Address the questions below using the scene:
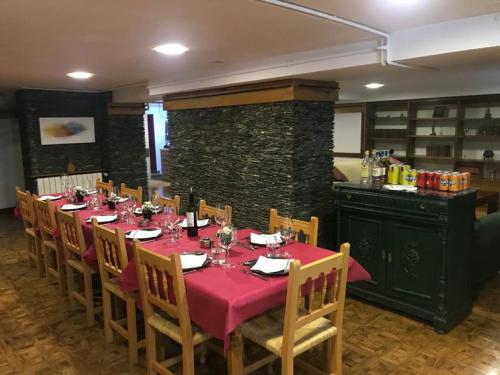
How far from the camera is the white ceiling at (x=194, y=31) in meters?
2.01

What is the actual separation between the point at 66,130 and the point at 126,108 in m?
0.98

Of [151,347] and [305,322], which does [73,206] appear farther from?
[305,322]

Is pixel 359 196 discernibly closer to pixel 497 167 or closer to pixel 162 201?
pixel 162 201

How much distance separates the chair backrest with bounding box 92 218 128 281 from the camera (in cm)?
240

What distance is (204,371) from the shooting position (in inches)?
95.6

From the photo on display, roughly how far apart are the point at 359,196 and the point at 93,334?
2275 millimetres

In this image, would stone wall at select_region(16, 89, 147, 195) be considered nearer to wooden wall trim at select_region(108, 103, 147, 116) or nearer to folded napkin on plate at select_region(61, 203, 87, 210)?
wooden wall trim at select_region(108, 103, 147, 116)

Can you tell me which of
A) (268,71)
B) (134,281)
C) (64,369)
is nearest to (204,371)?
(134,281)

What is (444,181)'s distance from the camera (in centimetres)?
292

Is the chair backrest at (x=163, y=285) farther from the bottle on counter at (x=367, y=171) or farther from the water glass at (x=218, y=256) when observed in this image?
the bottle on counter at (x=367, y=171)

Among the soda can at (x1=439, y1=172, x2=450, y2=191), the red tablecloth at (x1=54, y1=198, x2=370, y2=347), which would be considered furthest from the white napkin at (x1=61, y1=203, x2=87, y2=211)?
the soda can at (x1=439, y1=172, x2=450, y2=191)

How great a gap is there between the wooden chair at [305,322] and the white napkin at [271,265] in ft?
0.49

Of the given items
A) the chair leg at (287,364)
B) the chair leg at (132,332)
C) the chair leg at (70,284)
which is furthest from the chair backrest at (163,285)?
the chair leg at (70,284)

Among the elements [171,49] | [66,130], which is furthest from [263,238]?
[66,130]
